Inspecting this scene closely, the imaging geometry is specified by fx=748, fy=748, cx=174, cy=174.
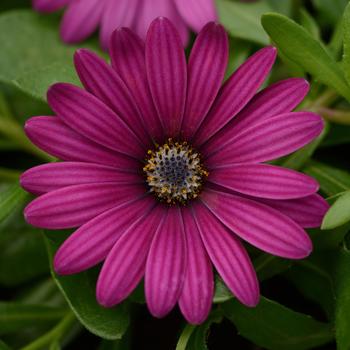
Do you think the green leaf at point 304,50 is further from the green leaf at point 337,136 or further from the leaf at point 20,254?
the leaf at point 20,254

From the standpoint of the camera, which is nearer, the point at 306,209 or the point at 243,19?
the point at 306,209

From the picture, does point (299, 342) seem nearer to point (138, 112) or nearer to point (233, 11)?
point (138, 112)

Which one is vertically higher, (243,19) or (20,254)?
(243,19)

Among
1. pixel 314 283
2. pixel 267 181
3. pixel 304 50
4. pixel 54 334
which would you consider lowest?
pixel 54 334

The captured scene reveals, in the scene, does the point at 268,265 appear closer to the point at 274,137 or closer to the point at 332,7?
the point at 274,137

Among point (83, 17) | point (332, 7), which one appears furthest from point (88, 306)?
point (332, 7)

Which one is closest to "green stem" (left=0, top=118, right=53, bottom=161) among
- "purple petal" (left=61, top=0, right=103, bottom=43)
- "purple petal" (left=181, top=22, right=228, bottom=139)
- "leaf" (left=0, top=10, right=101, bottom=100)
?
"leaf" (left=0, top=10, right=101, bottom=100)

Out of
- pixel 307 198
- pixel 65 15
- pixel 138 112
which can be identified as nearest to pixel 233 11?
pixel 65 15
